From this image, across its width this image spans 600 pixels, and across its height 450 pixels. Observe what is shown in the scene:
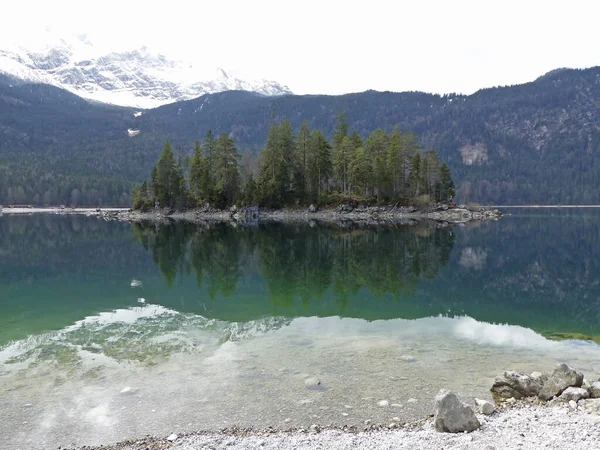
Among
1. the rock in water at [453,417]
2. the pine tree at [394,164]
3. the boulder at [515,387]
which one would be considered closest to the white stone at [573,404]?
the boulder at [515,387]

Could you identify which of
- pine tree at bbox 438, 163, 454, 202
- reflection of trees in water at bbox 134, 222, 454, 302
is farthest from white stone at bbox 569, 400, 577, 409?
pine tree at bbox 438, 163, 454, 202

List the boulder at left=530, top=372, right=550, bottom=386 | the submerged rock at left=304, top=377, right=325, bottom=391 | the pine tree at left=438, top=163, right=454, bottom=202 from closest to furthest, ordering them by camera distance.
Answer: the boulder at left=530, top=372, right=550, bottom=386 → the submerged rock at left=304, top=377, right=325, bottom=391 → the pine tree at left=438, top=163, right=454, bottom=202

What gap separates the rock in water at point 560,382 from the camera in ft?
37.2

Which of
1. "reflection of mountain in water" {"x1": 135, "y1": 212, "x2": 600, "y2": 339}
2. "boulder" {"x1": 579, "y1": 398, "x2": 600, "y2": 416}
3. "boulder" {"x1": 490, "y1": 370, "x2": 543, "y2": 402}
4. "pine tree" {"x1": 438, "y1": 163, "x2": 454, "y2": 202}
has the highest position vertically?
"pine tree" {"x1": 438, "y1": 163, "x2": 454, "y2": 202}

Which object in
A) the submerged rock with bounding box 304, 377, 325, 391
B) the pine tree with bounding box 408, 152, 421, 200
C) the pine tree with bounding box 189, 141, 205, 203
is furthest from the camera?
the pine tree with bounding box 189, 141, 205, 203

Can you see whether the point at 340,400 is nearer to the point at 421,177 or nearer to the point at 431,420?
the point at 431,420

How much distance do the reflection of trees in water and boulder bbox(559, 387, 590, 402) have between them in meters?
13.8

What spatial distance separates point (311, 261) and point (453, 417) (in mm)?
29021

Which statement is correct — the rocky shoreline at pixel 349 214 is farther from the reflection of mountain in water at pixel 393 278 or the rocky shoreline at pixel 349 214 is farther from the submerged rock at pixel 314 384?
the submerged rock at pixel 314 384

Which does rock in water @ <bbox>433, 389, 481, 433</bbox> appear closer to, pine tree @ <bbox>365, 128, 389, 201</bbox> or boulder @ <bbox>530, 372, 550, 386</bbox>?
boulder @ <bbox>530, 372, 550, 386</bbox>

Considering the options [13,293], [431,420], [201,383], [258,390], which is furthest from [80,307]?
[431,420]

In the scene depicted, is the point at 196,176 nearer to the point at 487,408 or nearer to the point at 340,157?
the point at 340,157

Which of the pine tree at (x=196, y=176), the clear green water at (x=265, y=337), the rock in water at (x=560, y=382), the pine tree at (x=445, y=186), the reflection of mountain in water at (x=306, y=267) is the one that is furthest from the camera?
the pine tree at (x=196, y=176)

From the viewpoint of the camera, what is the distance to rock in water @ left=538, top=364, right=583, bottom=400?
11344mm
